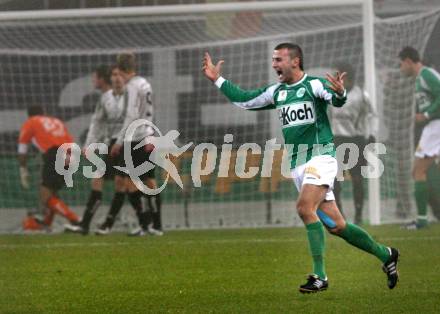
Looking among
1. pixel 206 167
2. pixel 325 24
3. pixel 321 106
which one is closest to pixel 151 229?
pixel 206 167

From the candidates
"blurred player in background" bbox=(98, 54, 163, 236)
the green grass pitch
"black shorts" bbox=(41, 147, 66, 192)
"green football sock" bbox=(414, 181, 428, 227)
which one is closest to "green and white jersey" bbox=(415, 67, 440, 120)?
"green football sock" bbox=(414, 181, 428, 227)

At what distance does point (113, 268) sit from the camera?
1007 cm

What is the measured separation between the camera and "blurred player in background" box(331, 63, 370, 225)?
1505cm

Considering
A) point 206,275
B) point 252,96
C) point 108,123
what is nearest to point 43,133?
point 108,123

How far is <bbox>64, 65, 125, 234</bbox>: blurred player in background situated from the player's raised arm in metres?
5.26

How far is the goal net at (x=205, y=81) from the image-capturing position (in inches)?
620

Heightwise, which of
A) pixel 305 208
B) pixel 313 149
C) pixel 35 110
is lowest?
pixel 305 208

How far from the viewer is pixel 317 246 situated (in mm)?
7965

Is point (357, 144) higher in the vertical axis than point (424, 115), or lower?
lower

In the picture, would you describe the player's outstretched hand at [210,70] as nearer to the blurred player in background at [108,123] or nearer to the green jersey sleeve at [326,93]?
the green jersey sleeve at [326,93]

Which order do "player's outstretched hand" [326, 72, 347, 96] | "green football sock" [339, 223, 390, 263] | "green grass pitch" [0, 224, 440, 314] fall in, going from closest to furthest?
"green grass pitch" [0, 224, 440, 314] < "player's outstretched hand" [326, 72, 347, 96] < "green football sock" [339, 223, 390, 263]

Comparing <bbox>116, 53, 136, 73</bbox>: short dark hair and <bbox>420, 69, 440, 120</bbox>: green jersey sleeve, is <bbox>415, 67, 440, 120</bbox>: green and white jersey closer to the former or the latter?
<bbox>420, 69, 440, 120</bbox>: green jersey sleeve

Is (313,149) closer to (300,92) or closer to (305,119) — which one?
(305,119)

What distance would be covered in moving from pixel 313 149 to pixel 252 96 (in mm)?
665
